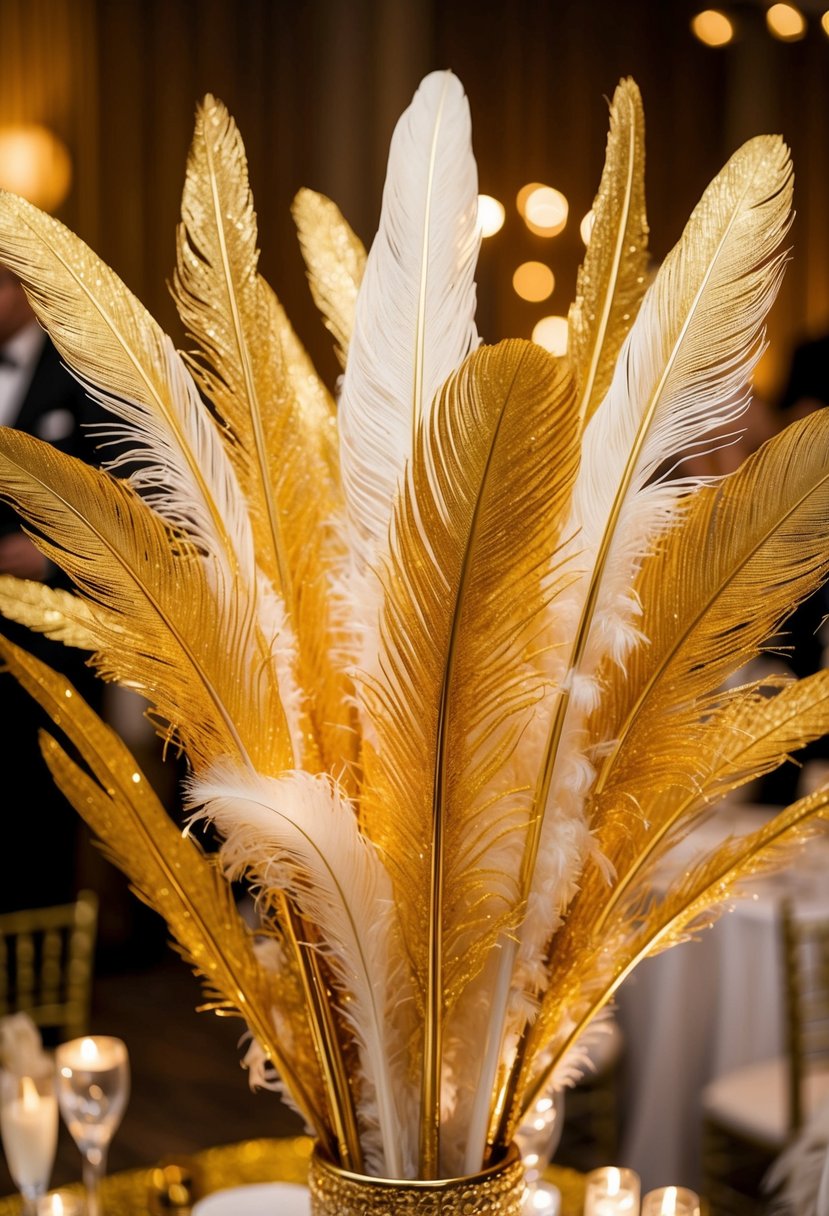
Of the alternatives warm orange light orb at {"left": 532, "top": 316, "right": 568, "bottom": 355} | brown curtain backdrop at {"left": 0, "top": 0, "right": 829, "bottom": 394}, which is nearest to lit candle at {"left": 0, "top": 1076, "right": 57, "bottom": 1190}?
brown curtain backdrop at {"left": 0, "top": 0, "right": 829, "bottom": 394}

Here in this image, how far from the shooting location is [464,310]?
95 centimetres

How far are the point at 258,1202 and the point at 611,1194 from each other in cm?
34

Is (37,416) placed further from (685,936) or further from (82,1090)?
(685,936)

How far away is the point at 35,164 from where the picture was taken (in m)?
5.04

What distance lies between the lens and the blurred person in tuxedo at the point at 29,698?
378cm

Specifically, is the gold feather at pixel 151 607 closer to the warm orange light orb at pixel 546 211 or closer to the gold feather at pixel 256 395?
the gold feather at pixel 256 395

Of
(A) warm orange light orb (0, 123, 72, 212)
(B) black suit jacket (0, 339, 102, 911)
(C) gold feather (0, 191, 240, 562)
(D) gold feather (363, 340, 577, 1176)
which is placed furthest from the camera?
(A) warm orange light orb (0, 123, 72, 212)

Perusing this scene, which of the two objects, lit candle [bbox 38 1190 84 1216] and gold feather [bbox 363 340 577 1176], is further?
lit candle [bbox 38 1190 84 1216]

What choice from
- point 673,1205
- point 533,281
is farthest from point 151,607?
point 533,281

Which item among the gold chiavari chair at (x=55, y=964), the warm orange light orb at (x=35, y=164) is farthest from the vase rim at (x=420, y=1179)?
the warm orange light orb at (x=35, y=164)

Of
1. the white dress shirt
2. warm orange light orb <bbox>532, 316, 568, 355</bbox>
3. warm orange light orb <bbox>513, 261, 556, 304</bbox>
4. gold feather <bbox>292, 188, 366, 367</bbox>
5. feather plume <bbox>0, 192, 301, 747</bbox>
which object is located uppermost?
warm orange light orb <bbox>513, 261, 556, 304</bbox>

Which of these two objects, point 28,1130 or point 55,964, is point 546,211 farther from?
point 28,1130

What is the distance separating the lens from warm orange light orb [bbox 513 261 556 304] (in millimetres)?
6156

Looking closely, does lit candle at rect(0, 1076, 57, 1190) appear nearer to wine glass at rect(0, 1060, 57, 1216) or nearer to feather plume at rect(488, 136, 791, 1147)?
wine glass at rect(0, 1060, 57, 1216)
